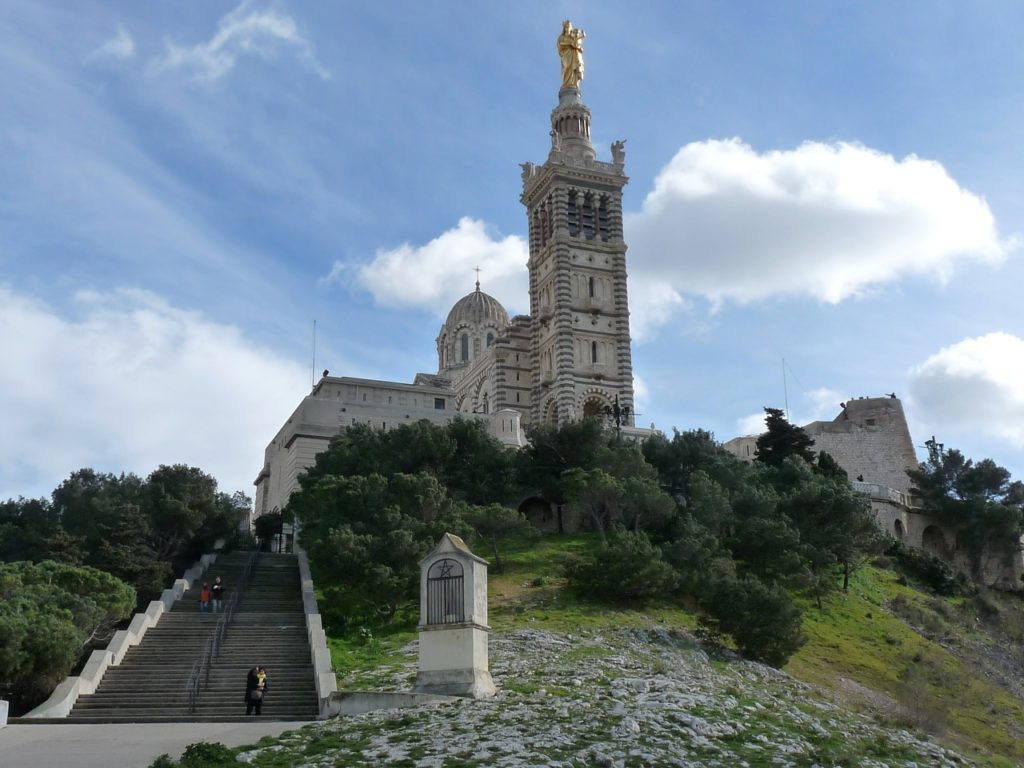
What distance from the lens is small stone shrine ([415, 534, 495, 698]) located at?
18.5m

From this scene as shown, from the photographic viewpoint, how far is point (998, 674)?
1398 inches

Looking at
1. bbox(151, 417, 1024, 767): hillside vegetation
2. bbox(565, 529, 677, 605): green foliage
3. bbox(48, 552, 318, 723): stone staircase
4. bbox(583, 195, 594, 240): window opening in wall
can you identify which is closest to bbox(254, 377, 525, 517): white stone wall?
bbox(151, 417, 1024, 767): hillside vegetation

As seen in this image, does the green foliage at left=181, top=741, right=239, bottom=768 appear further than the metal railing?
No

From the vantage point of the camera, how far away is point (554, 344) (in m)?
62.9

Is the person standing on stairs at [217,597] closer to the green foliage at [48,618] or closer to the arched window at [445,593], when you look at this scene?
the green foliage at [48,618]

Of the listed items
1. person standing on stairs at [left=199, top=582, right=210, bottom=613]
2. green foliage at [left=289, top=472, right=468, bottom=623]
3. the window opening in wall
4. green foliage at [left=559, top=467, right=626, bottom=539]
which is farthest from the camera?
the window opening in wall

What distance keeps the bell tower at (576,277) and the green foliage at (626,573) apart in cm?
2606

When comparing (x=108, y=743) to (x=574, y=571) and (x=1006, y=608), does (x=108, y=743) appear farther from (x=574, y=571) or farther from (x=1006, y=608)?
(x=1006, y=608)

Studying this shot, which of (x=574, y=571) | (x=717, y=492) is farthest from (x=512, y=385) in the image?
(x=574, y=571)

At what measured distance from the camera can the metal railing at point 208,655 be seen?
20.5 meters

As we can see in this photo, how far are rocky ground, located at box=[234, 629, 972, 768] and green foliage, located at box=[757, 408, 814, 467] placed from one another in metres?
31.0

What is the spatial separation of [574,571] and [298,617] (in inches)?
364

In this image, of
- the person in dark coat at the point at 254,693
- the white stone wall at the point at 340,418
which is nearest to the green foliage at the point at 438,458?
the white stone wall at the point at 340,418

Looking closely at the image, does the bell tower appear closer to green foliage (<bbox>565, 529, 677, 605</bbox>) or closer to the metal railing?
green foliage (<bbox>565, 529, 677, 605</bbox>)
